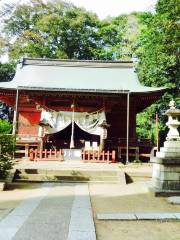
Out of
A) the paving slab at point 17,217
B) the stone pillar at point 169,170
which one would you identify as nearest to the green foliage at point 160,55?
the stone pillar at point 169,170

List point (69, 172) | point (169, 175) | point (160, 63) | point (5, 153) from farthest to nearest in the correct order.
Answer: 1. point (160, 63)
2. point (69, 172)
3. point (5, 153)
4. point (169, 175)

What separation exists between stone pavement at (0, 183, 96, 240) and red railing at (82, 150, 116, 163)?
7344 millimetres

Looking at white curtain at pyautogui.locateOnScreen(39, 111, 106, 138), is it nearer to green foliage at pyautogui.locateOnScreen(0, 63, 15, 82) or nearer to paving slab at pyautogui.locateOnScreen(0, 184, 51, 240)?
paving slab at pyautogui.locateOnScreen(0, 184, 51, 240)

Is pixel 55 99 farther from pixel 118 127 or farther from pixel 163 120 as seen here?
pixel 163 120

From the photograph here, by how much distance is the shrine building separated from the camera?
18141 millimetres

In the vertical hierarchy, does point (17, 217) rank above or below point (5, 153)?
below

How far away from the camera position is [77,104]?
770 inches

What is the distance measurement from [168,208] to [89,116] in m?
11.7

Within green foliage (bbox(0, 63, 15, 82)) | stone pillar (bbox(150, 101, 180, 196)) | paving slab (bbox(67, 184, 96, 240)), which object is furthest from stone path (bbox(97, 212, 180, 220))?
green foliage (bbox(0, 63, 15, 82))

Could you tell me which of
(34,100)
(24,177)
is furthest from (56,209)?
(34,100)

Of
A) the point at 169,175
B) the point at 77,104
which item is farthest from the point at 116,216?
the point at 77,104

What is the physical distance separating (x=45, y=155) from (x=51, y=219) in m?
11.1

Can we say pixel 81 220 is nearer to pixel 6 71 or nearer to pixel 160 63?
pixel 160 63

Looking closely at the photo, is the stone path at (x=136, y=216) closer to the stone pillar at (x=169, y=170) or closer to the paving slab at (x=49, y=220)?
the paving slab at (x=49, y=220)
